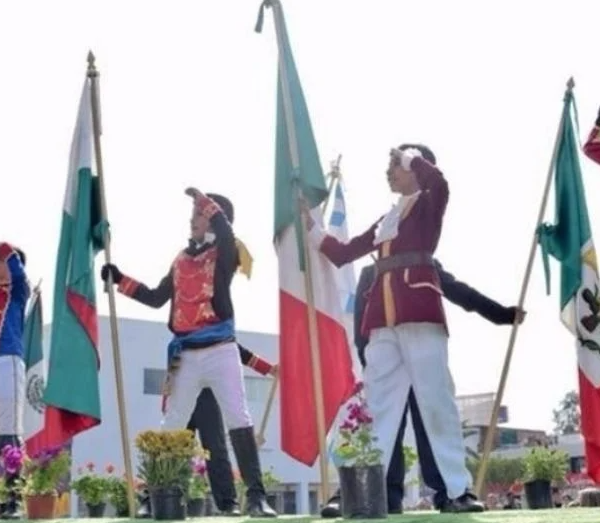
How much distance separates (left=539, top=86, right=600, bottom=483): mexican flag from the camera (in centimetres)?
652

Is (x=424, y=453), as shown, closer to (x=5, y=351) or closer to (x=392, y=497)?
(x=392, y=497)

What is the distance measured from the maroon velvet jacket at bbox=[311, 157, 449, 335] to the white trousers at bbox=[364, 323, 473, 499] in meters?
0.08

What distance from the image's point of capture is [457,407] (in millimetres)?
5617

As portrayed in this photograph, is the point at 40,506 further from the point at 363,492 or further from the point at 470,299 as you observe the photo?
the point at 363,492

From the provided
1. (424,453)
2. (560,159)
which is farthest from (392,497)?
(560,159)

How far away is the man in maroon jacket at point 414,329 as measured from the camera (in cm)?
552

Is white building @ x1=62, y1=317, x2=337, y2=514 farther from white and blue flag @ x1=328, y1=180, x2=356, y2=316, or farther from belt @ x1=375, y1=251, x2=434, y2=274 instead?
belt @ x1=375, y1=251, x2=434, y2=274

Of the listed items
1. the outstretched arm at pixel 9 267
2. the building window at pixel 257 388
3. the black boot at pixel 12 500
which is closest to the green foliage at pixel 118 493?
the black boot at pixel 12 500

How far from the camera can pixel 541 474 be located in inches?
332

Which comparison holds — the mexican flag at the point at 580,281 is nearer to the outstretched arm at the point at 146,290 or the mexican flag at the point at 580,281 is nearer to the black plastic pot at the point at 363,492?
the black plastic pot at the point at 363,492

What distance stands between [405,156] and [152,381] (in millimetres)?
34148

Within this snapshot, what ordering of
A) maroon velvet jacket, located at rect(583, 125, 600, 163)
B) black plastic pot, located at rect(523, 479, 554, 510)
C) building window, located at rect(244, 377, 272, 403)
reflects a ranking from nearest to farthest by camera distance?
maroon velvet jacket, located at rect(583, 125, 600, 163) < black plastic pot, located at rect(523, 479, 554, 510) < building window, located at rect(244, 377, 272, 403)

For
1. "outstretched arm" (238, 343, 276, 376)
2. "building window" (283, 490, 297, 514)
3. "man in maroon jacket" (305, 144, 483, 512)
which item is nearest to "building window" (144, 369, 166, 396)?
"building window" (283, 490, 297, 514)

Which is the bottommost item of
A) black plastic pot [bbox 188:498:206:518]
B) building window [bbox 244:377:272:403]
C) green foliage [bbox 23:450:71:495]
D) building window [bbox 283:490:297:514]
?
building window [bbox 283:490:297:514]
